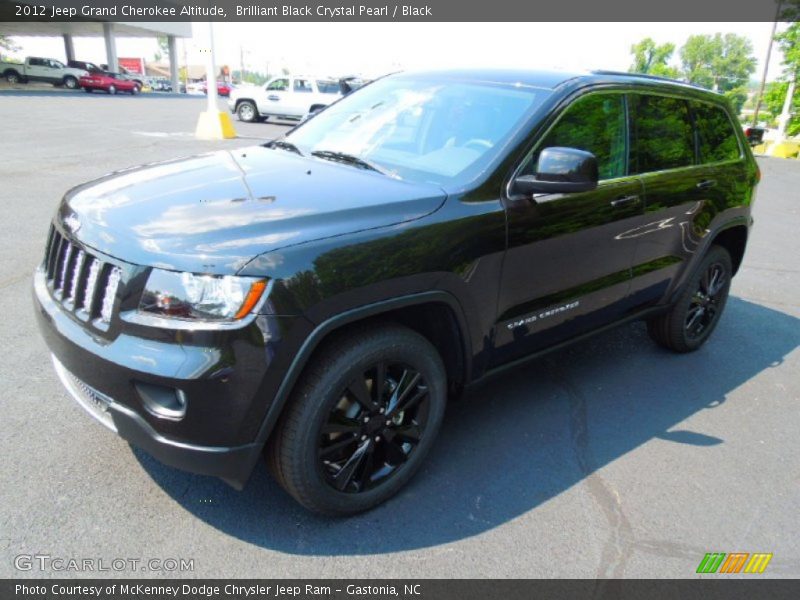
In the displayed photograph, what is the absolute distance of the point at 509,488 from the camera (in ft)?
9.58

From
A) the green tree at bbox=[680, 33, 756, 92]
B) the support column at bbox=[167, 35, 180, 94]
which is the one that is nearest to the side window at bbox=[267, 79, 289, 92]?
the support column at bbox=[167, 35, 180, 94]

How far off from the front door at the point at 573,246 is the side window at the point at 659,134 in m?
0.12

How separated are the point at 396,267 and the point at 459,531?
1.16m

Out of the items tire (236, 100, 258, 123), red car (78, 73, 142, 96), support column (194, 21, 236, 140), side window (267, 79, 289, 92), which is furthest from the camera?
red car (78, 73, 142, 96)

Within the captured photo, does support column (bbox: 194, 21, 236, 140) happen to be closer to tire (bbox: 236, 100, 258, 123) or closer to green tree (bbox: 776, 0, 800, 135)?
tire (bbox: 236, 100, 258, 123)

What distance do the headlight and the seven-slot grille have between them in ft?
0.85

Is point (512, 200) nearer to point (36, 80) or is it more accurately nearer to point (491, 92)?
point (491, 92)

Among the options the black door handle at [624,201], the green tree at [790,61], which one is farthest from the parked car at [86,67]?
the black door handle at [624,201]

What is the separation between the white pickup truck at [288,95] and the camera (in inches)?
826

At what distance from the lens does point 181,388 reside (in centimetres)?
206

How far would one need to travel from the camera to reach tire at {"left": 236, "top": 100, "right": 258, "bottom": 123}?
21781 mm

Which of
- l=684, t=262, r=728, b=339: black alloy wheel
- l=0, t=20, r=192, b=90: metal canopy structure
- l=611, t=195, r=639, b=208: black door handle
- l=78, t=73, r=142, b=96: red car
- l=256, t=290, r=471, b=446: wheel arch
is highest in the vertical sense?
l=0, t=20, r=192, b=90: metal canopy structure

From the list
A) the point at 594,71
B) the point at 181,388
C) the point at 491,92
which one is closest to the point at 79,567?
the point at 181,388
